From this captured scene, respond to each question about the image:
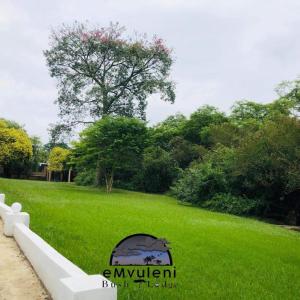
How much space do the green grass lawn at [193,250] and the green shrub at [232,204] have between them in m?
6.13

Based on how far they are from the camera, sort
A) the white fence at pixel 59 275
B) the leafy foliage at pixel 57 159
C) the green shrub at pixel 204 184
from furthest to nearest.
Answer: the leafy foliage at pixel 57 159 < the green shrub at pixel 204 184 < the white fence at pixel 59 275

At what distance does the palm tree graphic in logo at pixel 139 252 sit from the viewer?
4965 millimetres

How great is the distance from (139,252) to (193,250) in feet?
8.09

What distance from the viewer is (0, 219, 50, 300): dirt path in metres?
4.50

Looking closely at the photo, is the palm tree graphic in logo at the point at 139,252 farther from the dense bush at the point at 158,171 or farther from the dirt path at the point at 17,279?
the dense bush at the point at 158,171

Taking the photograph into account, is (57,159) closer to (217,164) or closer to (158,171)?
(158,171)

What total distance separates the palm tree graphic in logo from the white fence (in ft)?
Result: 2.97

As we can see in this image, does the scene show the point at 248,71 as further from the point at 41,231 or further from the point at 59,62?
the point at 41,231

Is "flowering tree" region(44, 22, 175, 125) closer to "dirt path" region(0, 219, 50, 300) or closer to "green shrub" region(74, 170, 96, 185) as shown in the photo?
"green shrub" region(74, 170, 96, 185)

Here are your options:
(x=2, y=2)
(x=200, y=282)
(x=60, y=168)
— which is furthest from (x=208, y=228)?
(x=60, y=168)

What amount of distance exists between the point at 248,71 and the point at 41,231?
20.0 meters

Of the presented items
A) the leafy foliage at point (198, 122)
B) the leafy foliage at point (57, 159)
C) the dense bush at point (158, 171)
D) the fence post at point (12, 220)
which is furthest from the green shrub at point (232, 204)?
the leafy foliage at point (57, 159)

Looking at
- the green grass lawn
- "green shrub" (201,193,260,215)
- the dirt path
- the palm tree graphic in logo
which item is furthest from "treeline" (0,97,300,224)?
the dirt path

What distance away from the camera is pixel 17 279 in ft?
16.7
